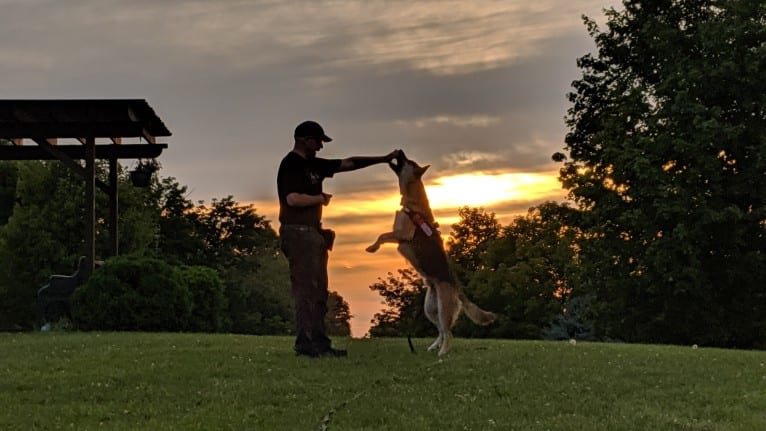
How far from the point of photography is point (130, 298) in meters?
18.9

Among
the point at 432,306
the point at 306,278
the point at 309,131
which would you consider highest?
the point at 309,131

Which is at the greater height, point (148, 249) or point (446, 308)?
point (148, 249)

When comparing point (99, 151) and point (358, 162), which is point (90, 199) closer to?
point (99, 151)

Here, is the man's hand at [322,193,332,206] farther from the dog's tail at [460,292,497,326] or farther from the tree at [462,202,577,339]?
the tree at [462,202,577,339]

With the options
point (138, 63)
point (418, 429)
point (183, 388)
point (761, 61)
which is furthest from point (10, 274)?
point (418, 429)

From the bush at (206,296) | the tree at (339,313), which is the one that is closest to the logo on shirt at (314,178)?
the bush at (206,296)

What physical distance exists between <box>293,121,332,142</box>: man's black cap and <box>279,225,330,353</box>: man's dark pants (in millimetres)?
1268

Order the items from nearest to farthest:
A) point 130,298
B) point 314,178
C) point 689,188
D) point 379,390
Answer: point 379,390, point 314,178, point 130,298, point 689,188

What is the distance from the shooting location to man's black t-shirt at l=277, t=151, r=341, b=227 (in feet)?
37.6

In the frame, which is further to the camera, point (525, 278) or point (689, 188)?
point (525, 278)

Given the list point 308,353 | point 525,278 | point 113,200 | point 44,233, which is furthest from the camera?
point 525,278

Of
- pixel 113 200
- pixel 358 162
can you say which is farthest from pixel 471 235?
pixel 358 162

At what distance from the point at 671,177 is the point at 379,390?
2387 cm

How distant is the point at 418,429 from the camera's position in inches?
281
